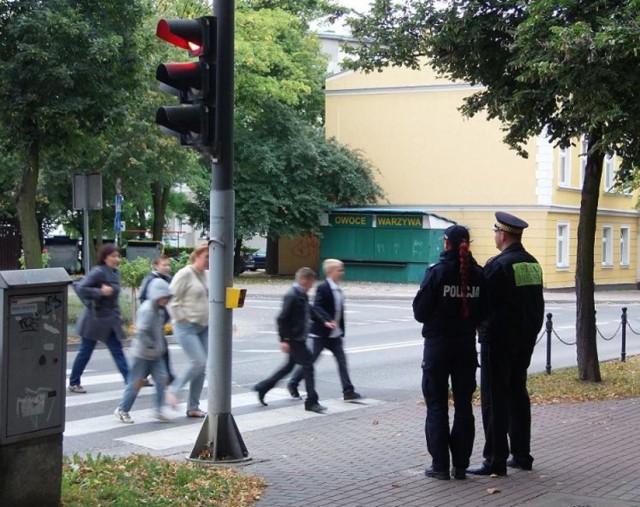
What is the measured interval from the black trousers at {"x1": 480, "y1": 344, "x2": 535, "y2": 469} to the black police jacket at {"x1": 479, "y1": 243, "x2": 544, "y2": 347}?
0.09 meters

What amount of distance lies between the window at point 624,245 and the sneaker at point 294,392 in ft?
121

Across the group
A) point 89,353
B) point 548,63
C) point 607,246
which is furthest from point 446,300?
point 607,246

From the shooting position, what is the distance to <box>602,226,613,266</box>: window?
44.7 meters

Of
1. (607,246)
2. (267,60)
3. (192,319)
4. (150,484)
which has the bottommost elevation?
(150,484)

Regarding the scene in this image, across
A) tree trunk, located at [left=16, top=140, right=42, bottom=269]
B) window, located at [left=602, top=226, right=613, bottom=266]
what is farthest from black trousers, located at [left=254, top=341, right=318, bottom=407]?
window, located at [left=602, top=226, right=613, bottom=266]

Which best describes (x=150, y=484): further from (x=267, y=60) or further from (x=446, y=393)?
(x=267, y=60)

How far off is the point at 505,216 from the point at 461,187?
34445 mm

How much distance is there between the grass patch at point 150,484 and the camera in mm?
6062

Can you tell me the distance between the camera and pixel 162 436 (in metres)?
9.55

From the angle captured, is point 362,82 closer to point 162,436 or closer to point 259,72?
point 259,72

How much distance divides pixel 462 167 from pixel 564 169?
4244mm

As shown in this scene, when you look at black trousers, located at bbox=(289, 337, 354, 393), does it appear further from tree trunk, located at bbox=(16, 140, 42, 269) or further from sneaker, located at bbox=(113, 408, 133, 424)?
tree trunk, located at bbox=(16, 140, 42, 269)

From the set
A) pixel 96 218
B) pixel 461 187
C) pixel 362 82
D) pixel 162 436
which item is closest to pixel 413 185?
pixel 461 187

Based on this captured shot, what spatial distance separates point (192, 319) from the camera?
1052 cm
